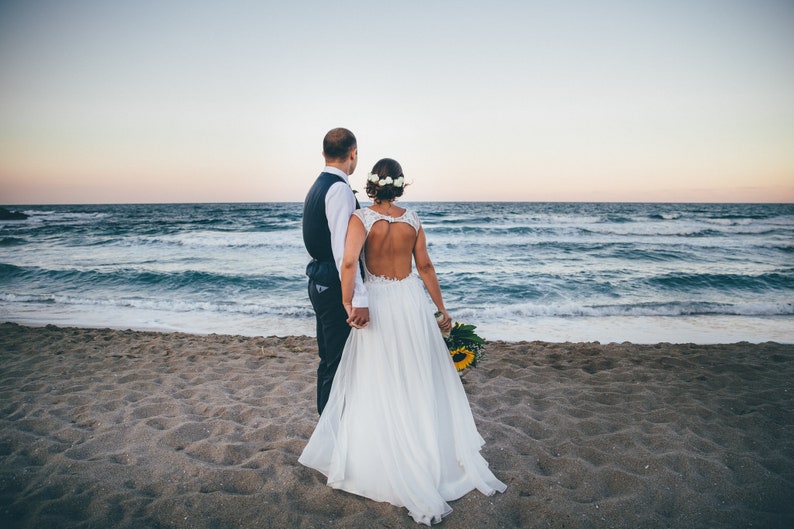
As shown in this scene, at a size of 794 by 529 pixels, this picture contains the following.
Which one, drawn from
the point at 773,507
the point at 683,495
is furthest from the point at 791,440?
the point at 683,495

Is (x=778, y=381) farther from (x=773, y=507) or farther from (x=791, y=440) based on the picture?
(x=773, y=507)

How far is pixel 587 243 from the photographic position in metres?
20.2

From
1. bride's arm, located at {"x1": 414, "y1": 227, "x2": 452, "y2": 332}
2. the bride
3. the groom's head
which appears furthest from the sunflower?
the groom's head

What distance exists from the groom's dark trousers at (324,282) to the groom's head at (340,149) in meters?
0.10

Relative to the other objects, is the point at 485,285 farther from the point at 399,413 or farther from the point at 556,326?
the point at 399,413

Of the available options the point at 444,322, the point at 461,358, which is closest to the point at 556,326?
the point at 461,358

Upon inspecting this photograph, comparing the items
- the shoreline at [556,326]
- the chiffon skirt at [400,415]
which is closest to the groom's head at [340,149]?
the chiffon skirt at [400,415]

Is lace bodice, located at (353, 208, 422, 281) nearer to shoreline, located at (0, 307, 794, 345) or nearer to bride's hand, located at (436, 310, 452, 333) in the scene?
bride's hand, located at (436, 310, 452, 333)

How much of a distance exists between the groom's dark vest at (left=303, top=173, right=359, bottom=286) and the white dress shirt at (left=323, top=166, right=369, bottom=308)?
0.34 ft

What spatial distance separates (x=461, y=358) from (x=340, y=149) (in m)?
1.72

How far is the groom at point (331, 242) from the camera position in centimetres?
263

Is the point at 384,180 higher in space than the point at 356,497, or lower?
higher

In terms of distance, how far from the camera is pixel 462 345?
10.0 ft

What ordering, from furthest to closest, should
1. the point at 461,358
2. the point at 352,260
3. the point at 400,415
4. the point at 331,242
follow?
the point at 461,358 < the point at 331,242 < the point at 400,415 < the point at 352,260
